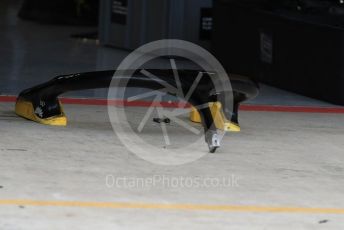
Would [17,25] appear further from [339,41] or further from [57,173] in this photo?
[57,173]

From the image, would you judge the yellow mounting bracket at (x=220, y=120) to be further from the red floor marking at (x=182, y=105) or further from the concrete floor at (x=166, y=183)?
the red floor marking at (x=182, y=105)

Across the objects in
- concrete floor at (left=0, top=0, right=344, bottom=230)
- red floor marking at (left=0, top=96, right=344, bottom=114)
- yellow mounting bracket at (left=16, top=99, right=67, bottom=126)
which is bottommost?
red floor marking at (left=0, top=96, right=344, bottom=114)

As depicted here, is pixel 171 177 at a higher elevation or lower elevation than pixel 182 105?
higher

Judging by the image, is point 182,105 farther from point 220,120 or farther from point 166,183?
point 166,183

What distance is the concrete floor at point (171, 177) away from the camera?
5855 mm

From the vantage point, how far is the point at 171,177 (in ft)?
22.8

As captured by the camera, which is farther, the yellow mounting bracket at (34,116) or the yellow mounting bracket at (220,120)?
the yellow mounting bracket at (34,116)

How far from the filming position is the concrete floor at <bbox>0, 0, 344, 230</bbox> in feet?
19.2

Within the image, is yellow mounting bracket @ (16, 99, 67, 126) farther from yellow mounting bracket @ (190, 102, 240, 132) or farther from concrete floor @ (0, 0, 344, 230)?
yellow mounting bracket @ (190, 102, 240, 132)

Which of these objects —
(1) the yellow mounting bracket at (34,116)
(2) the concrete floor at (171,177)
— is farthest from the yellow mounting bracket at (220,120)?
(1) the yellow mounting bracket at (34,116)

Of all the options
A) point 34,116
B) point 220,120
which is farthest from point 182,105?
point 34,116

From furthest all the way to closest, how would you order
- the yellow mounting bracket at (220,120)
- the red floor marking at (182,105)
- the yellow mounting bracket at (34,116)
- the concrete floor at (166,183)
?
the red floor marking at (182,105) → the yellow mounting bracket at (34,116) → the yellow mounting bracket at (220,120) → the concrete floor at (166,183)

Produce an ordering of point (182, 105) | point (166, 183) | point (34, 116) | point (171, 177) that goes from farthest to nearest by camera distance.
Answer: point (182, 105)
point (34, 116)
point (171, 177)
point (166, 183)

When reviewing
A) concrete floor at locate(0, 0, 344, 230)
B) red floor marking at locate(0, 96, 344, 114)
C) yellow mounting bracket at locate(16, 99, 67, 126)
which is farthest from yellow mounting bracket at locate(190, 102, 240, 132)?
yellow mounting bracket at locate(16, 99, 67, 126)
